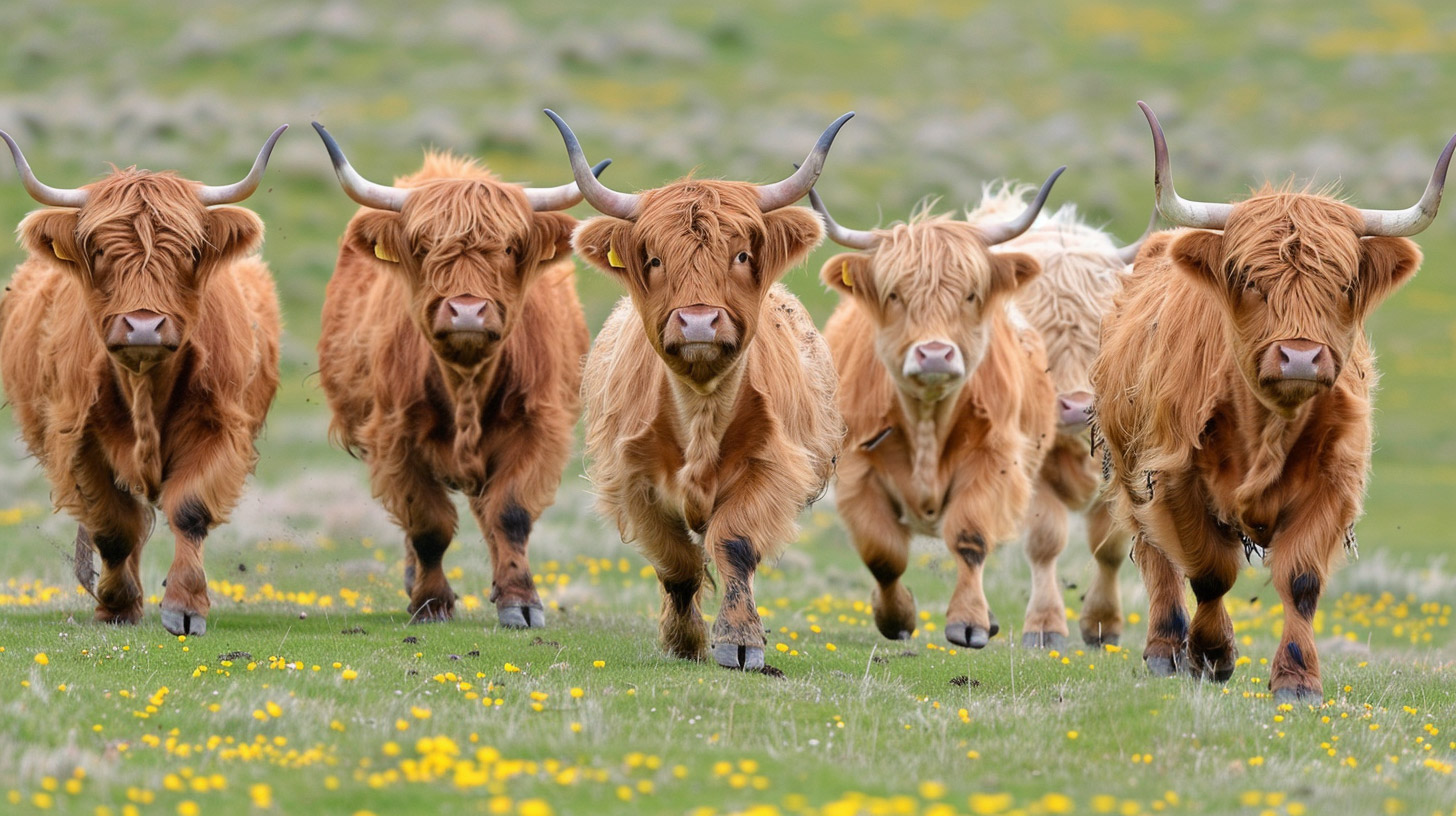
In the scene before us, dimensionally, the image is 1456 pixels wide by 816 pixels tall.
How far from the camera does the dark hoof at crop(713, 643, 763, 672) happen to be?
702cm

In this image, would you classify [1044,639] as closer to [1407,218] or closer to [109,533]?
[1407,218]

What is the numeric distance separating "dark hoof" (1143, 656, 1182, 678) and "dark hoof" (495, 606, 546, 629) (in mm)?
3030

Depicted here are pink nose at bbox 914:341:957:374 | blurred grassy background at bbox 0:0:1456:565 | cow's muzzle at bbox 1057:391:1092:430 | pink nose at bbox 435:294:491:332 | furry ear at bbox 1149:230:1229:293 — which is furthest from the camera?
blurred grassy background at bbox 0:0:1456:565

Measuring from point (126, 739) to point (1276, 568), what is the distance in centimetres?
424

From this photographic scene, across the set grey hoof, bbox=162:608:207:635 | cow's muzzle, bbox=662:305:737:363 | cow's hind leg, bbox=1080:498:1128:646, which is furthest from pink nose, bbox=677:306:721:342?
cow's hind leg, bbox=1080:498:1128:646

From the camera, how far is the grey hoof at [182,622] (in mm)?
7750

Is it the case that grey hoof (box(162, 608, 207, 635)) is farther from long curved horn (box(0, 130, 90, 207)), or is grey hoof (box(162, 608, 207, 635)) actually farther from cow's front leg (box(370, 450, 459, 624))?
long curved horn (box(0, 130, 90, 207))

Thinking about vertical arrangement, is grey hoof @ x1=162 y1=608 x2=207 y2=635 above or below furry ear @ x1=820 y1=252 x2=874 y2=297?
below

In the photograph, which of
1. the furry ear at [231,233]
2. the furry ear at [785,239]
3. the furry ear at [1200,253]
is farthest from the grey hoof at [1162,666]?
the furry ear at [231,233]

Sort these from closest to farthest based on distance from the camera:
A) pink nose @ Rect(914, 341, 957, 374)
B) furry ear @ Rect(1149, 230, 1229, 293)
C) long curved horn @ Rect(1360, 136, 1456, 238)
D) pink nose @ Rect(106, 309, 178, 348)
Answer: long curved horn @ Rect(1360, 136, 1456, 238)
furry ear @ Rect(1149, 230, 1229, 293)
pink nose @ Rect(106, 309, 178, 348)
pink nose @ Rect(914, 341, 957, 374)

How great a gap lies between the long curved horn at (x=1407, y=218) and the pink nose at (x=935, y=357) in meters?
2.28

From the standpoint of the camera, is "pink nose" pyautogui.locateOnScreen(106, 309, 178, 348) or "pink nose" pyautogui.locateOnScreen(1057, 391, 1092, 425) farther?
"pink nose" pyautogui.locateOnScreen(1057, 391, 1092, 425)

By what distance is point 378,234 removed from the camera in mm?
8586

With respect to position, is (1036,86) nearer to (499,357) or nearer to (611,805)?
(499,357)
